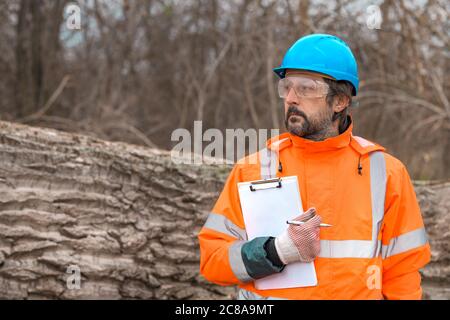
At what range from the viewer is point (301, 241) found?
8.64ft

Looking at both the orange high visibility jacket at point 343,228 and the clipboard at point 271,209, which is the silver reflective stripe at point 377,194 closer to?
the orange high visibility jacket at point 343,228

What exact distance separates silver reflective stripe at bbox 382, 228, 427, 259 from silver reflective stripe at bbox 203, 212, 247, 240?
2.05ft

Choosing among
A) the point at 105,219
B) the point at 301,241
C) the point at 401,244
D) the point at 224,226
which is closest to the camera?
the point at 301,241

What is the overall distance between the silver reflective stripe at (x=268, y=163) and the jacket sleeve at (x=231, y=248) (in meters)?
0.11

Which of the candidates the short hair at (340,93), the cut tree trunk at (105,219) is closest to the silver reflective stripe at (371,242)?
the short hair at (340,93)

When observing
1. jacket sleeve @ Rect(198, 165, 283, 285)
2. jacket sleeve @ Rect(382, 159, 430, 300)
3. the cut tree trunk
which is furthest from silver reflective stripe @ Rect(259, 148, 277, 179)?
the cut tree trunk

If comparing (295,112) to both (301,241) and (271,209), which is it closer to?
(271,209)

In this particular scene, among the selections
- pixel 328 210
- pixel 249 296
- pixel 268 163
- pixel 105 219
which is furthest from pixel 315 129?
pixel 105 219

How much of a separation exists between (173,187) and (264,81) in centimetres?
520

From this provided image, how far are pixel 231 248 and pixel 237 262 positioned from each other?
0.22 ft

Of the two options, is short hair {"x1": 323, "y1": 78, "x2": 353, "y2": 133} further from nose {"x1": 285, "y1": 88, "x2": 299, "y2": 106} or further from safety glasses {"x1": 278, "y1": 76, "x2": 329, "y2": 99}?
nose {"x1": 285, "y1": 88, "x2": 299, "y2": 106}

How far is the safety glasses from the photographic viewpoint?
283 centimetres
